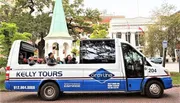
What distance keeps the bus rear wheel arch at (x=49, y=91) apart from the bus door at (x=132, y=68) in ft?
8.74

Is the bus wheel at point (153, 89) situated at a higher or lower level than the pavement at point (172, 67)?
lower

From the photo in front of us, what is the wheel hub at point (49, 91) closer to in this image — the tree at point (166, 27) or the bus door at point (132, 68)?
the bus door at point (132, 68)

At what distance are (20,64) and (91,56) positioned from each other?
2.76 m

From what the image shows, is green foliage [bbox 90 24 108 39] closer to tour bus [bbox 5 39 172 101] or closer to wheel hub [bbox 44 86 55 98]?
tour bus [bbox 5 39 172 101]

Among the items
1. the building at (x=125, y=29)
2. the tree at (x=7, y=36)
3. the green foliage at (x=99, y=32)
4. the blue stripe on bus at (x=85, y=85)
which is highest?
the building at (x=125, y=29)

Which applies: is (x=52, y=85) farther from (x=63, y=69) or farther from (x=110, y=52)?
(x=110, y=52)

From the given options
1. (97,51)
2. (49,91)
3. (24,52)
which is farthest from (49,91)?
(97,51)

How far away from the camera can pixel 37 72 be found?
33.2ft

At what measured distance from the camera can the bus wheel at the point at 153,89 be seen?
10.1 metres

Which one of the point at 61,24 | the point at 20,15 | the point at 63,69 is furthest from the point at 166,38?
the point at 20,15

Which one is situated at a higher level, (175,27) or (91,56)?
(175,27)

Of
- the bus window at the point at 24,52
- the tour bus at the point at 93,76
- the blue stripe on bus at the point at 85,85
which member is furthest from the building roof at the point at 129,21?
the blue stripe on bus at the point at 85,85

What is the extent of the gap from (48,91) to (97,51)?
8.04 feet

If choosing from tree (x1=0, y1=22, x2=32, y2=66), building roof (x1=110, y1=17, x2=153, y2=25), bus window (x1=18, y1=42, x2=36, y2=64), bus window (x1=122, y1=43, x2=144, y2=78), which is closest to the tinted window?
bus window (x1=122, y1=43, x2=144, y2=78)
